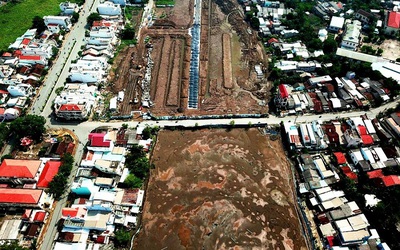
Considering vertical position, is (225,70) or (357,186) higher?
(225,70)

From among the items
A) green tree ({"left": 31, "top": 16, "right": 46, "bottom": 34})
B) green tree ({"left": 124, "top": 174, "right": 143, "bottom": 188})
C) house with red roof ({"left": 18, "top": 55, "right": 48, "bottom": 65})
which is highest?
green tree ({"left": 31, "top": 16, "right": 46, "bottom": 34})

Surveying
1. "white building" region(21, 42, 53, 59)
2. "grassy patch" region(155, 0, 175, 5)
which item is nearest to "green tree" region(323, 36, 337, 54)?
"grassy patch" region(155, 0, 175, 5)

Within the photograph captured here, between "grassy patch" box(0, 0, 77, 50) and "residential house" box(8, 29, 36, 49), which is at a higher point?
"grassy patch" box(0, 0, 77, 50)

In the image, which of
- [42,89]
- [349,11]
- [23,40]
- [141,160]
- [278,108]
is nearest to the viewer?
[141,160]

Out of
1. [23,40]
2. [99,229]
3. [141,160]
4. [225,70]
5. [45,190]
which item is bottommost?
[99,229]

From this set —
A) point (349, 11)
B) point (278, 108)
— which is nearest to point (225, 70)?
point (278, 108)

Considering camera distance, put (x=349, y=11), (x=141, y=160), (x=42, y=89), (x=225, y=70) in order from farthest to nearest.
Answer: (x=349, y=11), (x=225, y=70), (x=42, y=89), (x=141, y=160)

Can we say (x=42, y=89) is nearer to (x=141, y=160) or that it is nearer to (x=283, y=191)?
(x=141, y=160)

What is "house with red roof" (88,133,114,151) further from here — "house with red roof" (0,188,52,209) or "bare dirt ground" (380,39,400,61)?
"bare dirt ground" (380,39,400,61)
